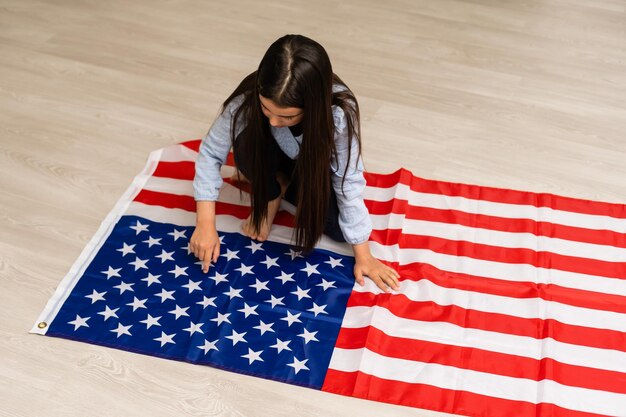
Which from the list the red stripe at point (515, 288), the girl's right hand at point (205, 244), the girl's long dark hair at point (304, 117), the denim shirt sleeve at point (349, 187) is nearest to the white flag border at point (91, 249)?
the girl's right hand at point (205, 244)

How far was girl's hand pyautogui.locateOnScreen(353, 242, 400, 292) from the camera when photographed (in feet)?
6.47

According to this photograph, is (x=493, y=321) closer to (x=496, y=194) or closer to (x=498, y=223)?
(x=498, y=223)

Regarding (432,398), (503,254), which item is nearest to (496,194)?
(503,254)

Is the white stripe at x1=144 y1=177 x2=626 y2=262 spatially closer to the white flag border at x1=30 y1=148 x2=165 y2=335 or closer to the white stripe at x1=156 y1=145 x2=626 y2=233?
the white stripe at x1=156 y1=145 x2=626 y2=233

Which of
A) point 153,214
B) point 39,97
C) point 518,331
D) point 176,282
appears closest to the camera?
point 518,331

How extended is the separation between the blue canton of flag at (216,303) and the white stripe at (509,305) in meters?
0.15

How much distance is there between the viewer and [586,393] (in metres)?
1.75

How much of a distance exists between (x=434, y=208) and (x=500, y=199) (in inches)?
8.0

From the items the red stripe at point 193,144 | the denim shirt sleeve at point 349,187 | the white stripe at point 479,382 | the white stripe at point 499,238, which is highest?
the denim shirt sleeve at point 349,187

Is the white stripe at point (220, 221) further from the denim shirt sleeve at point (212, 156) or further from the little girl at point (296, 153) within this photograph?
the denim shirt sleeve at point (212, 156)

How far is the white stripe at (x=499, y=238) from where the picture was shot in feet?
6.84

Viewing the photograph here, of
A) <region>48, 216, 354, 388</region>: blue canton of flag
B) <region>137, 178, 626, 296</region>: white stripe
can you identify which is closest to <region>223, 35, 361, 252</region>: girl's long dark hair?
<region>48, 216, 354, 388</region>: blue canton of flag

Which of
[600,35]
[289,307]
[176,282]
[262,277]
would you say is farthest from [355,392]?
[600,35]

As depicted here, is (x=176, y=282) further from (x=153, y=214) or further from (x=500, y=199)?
(x=500, y=199)
